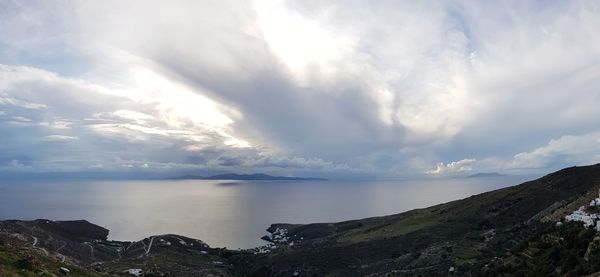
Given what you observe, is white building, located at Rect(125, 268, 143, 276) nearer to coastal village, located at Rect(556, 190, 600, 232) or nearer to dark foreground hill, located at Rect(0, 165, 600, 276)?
dark foreground hill, located at Rect(0, 165, 600, 276)

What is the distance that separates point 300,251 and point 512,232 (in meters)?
54.0

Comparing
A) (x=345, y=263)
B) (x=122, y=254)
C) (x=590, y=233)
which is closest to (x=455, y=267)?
(x=590, y=233)

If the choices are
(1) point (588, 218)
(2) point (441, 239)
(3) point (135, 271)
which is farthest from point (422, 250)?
(3) point (135, 271)

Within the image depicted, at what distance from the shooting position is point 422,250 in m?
77.9

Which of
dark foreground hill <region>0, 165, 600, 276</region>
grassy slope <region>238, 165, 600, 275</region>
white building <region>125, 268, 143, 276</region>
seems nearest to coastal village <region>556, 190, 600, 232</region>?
dark foreground hill <region>0, 165, 600, 276</region>

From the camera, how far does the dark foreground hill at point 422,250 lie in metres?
35.9

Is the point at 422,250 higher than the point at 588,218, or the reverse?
the point at 588,218

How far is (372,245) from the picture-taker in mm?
95250

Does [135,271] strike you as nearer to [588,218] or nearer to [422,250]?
[422,250]

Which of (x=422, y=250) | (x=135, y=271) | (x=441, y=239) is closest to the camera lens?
(x=422, y=250)

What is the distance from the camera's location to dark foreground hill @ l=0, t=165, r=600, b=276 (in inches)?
1414

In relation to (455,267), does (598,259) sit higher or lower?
higher

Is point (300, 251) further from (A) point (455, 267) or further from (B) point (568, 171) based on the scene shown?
(B) point (568, 171)

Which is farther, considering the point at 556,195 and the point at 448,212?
the point at 448,212
